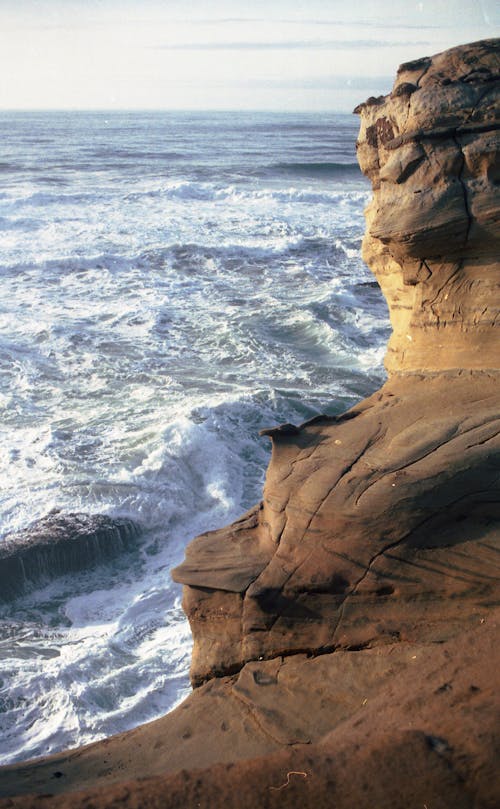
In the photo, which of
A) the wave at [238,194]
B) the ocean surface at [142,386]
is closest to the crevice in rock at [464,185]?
the ocean surface at [142,386]

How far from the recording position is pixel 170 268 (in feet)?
50.7

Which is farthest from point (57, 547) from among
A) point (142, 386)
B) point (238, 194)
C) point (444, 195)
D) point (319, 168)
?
point (319, 168)

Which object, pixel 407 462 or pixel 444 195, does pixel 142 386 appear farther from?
pixel 407 462

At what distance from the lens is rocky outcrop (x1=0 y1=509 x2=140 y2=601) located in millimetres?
6059

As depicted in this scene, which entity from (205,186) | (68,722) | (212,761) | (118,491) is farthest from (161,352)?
(205,186)

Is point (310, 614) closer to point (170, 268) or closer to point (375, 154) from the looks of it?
point (375, 154)

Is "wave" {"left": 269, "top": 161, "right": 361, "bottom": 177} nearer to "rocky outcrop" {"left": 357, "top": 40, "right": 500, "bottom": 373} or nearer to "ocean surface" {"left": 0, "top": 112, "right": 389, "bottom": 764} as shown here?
"ocean surface" {"left": 0, "top": 112, "right": 389, "bottom": 764}

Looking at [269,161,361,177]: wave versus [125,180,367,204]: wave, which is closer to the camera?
[125,180,367,204]: wave

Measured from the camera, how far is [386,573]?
3412 millimetres

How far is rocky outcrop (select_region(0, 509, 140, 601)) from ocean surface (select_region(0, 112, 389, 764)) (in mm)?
105

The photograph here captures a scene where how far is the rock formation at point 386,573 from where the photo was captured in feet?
8.59

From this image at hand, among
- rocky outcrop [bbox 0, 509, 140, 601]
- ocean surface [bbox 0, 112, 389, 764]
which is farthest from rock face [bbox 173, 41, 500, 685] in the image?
rocky outcrop [bbox 0, 509, 140, 601]

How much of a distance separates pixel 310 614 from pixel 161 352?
7430 mm

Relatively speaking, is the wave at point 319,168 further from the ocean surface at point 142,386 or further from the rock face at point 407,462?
the rock face at point 407,462
